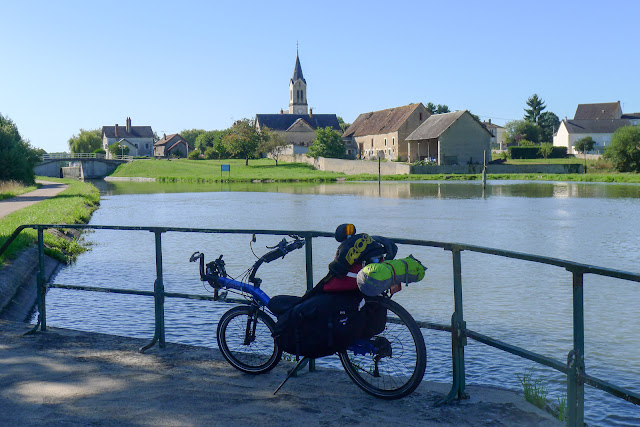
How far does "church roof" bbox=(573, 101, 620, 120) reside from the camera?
134375 millimetres

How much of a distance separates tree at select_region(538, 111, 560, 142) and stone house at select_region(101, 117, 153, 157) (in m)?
96.8

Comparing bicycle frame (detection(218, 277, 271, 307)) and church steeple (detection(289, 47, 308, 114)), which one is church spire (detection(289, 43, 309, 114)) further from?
bicycle frame (detection(218, 277, 271, 307))

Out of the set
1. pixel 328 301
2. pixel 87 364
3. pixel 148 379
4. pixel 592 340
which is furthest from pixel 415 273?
pixel 592 340

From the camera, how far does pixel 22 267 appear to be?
15383 millimetres

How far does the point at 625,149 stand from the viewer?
75.5 m

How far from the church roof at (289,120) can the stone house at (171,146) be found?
28333mm

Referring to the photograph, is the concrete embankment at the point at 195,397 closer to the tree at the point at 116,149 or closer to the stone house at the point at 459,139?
the stone house at the point at 459,139

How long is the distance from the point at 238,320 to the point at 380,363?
146 cm

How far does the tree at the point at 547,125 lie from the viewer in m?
143

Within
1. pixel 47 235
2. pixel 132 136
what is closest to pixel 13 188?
pixel 47 235

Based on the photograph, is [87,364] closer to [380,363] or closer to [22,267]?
[380,363]

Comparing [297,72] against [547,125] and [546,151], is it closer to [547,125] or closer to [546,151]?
[547,125]

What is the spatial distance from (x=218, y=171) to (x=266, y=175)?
33.7 feet

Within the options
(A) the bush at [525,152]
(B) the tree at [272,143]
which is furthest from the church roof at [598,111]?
(B) the tree at [272,143]
